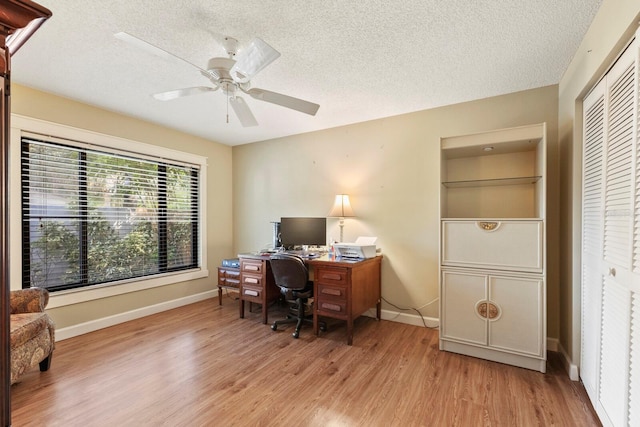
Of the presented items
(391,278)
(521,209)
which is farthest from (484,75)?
(391,278)

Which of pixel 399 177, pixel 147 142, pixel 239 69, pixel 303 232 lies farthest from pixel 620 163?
pixel 147 142

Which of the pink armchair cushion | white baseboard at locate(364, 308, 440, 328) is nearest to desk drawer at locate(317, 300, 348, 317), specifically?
white baseboard at locate(364, 308, 440, 328)

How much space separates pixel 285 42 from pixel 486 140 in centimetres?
185

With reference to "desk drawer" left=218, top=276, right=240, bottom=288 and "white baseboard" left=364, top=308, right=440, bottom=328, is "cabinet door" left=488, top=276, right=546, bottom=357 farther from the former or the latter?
"desk drawer" left=218, top=276, right=240, bottom=288

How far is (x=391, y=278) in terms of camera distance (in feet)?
11.3

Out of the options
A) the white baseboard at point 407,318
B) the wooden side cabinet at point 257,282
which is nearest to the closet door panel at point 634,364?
the white baseboard at point 407,318

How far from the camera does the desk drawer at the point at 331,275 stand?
112 inches

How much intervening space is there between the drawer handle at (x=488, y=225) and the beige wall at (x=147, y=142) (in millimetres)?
3626

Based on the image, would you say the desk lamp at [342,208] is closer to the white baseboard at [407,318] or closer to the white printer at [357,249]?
the white printer at [357,249]

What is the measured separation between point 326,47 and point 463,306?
239 centimetres

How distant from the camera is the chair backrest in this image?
2918 mm

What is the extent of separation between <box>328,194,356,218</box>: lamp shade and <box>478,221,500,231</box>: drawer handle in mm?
1525

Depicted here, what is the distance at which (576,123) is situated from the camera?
216cm

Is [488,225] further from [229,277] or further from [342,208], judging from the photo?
[229,277]
